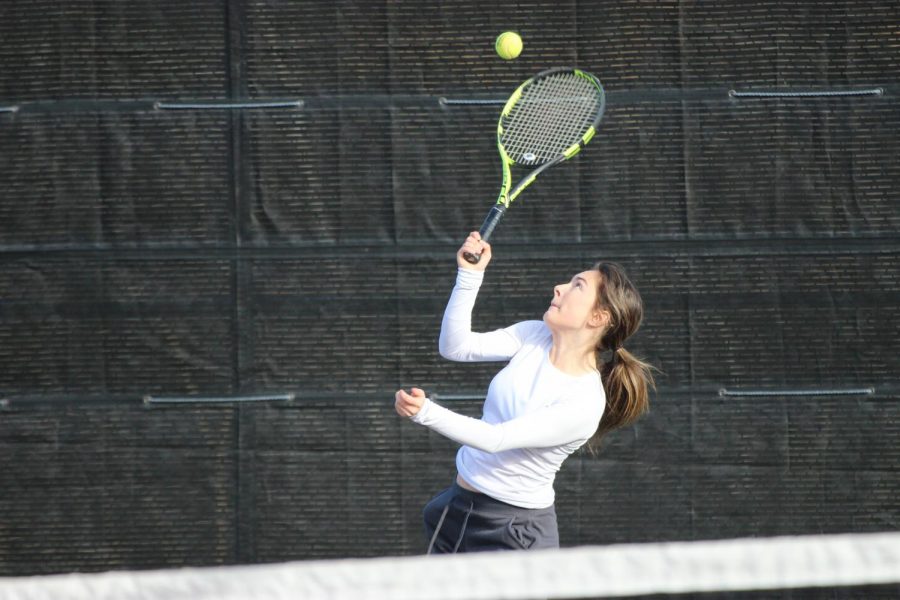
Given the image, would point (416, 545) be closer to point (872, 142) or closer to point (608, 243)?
point (608, 243)

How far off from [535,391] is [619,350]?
10.7 inches

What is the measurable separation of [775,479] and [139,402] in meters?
1.88

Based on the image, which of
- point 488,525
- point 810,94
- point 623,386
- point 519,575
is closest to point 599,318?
point 623,386

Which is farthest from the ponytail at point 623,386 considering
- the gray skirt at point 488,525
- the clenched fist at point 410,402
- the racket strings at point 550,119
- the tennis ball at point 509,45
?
the tennis ball at point 509,45

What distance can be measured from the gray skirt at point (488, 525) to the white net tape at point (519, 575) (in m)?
0.64

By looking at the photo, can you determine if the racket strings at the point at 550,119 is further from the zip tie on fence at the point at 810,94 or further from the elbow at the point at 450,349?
the elbow at the point at 450,349

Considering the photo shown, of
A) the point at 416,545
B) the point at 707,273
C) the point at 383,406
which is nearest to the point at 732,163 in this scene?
the point at 707,273

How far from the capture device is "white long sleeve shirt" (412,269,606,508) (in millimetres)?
2371

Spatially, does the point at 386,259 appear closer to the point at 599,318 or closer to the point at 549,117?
the point at 549,117

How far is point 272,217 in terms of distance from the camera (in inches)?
137

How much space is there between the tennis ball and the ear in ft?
3.58

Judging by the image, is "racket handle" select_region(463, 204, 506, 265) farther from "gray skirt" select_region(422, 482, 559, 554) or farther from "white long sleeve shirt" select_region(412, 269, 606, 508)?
"gray skirt" select_region(422, 482, 559, 554)

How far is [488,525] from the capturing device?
2535mm

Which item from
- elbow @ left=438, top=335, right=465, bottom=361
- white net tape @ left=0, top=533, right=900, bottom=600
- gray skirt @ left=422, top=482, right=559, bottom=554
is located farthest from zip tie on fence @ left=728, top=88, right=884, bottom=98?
white net tape @ left=0, top=533, right=900, bottom=600
